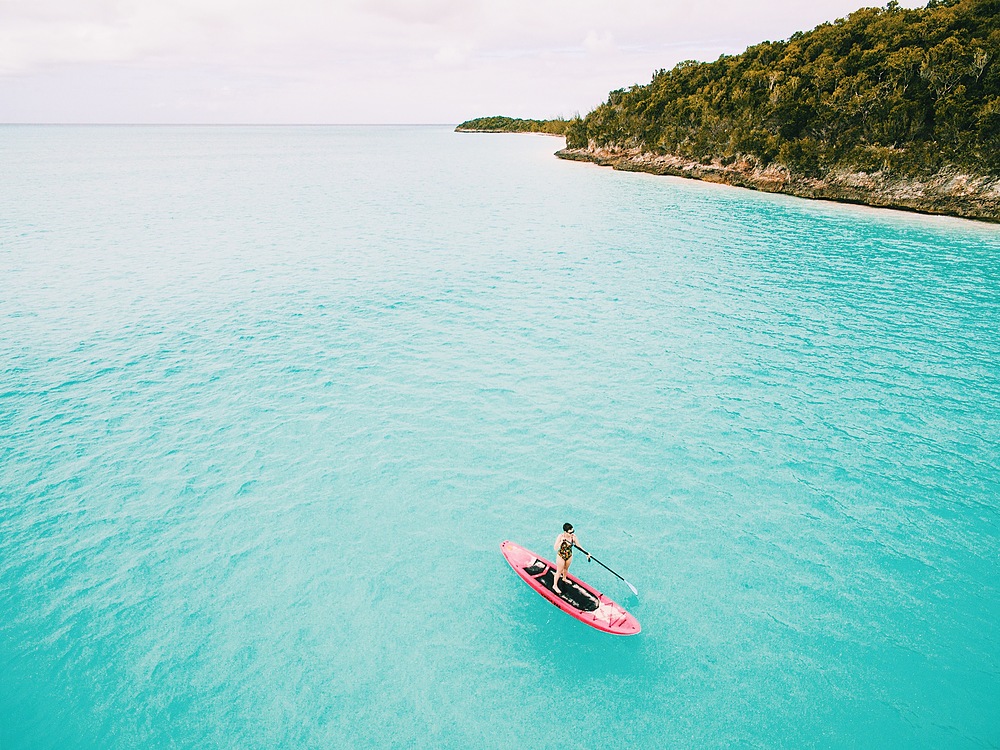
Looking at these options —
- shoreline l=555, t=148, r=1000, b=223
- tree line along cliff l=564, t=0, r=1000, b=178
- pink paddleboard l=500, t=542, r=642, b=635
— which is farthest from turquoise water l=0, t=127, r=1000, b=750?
tree line along cliff l=564, t=0, r=1000, b=178

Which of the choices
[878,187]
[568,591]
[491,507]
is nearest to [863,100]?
[878,187]

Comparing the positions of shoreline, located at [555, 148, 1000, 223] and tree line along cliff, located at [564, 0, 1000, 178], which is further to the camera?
tree line along cliff, located at [564, 0, 1000, 178]

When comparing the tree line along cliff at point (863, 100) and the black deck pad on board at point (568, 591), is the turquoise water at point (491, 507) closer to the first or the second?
the black deck pad on board at point (568, 591)

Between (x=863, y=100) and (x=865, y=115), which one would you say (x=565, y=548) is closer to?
(x=865, y=115)

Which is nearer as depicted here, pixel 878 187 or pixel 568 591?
pixel 568 591

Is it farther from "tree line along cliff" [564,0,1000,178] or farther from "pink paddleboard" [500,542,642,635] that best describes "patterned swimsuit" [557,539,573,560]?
"tree line along cliff" [564,0,1000,178]

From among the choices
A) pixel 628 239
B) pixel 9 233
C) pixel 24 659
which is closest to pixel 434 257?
pixel 628 239
